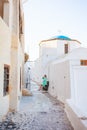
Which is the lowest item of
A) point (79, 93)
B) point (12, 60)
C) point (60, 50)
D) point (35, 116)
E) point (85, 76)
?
point (35, 116)

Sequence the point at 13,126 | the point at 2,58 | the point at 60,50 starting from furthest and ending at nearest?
the point at 60,50 < the point at 2,58 < the point at 13,126

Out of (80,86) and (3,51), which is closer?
(3,51)

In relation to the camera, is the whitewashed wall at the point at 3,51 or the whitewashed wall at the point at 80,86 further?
the whitewashed wall at the point at 80,86

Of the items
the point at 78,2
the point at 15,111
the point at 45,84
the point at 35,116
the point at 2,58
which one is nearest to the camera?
the point at 2,58

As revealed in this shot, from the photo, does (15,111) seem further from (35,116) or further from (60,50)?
(60,50)

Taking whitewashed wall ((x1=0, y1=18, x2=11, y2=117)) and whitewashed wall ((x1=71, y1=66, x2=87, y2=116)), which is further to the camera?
whitewashed wall ((x1=71, y1=66, x2=87, y2=116))

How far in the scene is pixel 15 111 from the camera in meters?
9.01

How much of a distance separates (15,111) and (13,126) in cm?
239

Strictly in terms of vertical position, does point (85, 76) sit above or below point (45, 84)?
above

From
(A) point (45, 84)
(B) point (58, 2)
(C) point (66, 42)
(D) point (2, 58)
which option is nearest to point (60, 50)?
(C) point (66, 42)

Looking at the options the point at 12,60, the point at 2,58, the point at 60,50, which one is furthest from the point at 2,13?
the point at 60,50

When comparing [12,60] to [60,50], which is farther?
[60,50]

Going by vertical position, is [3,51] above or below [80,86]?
above

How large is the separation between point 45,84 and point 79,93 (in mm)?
9528
